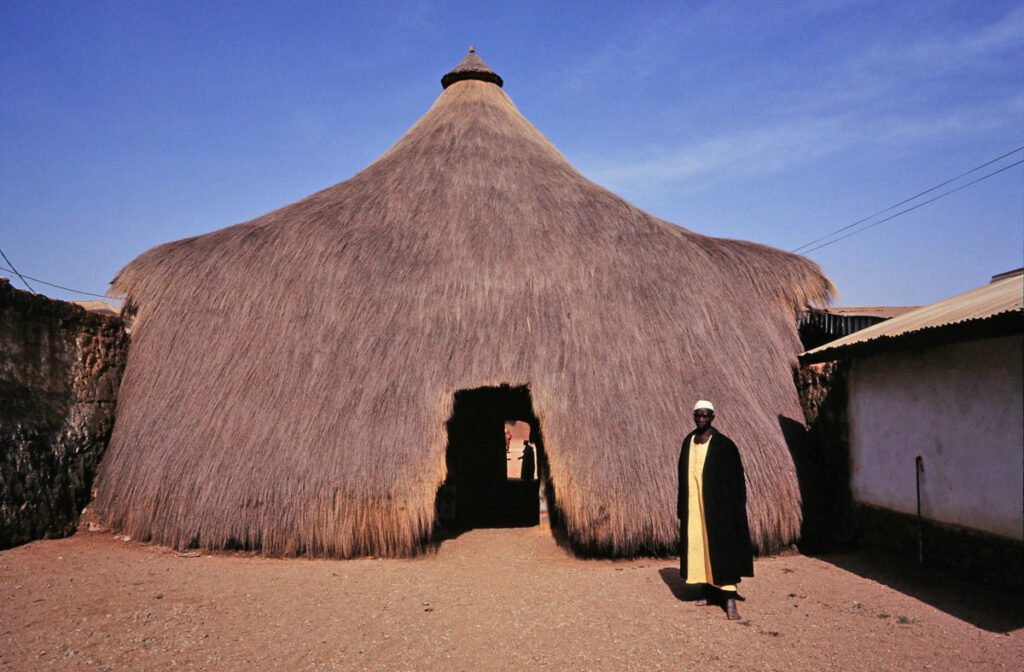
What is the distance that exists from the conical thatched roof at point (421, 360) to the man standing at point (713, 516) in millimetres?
1227

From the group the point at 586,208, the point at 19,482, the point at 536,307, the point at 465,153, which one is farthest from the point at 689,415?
the point at 19,482

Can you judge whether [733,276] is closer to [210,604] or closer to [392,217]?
[392,217]

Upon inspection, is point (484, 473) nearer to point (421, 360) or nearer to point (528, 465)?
point (528, 465)

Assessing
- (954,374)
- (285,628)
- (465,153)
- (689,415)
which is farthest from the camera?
(465,153)

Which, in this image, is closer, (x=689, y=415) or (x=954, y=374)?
(x=954, y=374)

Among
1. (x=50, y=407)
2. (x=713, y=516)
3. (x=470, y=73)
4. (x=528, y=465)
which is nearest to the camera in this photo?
(x=713, y=516)

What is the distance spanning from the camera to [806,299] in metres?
8.28

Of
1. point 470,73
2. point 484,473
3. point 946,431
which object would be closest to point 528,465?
point 484,473

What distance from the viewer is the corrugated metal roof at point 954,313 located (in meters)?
4.59

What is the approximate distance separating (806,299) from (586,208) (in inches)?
127

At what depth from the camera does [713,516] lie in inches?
186

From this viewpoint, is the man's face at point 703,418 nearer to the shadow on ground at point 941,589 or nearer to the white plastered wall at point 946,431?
Result: the white plastered wall at point 946,431

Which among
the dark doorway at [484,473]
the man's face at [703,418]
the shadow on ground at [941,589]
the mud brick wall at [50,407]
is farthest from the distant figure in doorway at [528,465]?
the man's face at [703,418]

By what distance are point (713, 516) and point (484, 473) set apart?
6386mm
